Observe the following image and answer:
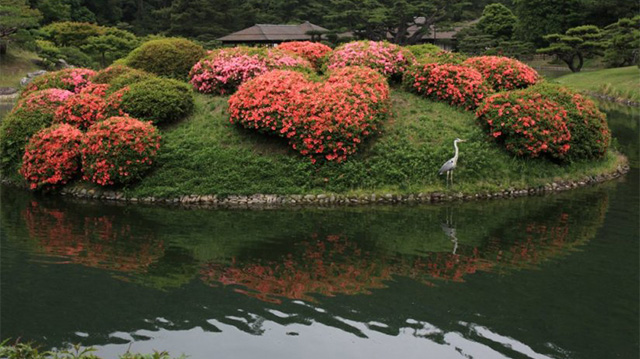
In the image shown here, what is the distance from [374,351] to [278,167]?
9125 millimetres

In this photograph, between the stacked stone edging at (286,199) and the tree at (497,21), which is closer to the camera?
the stacked stone edging at (286,199)

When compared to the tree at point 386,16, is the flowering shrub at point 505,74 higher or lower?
lower

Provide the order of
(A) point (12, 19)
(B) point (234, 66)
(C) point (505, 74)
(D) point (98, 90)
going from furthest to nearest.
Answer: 1. (A) point (12, 19)
2. (C) point (505, 74)
3. (B) point (234, 66)
4. (D) point (98, 90)

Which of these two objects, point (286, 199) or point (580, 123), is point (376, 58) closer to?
point (580, 123)

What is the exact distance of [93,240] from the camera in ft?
42.6

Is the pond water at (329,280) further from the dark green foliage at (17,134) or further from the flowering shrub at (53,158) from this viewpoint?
the dark green foliage at (17,134)

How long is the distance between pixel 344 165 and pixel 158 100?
6.03 metres

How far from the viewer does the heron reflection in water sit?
1291 cm

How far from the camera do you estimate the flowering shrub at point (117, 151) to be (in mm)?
16203

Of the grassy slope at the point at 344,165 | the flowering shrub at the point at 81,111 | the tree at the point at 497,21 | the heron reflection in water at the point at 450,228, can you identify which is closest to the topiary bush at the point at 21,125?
the flowering shrub at the point at 81,111

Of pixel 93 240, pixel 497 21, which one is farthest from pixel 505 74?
pixel 497 21

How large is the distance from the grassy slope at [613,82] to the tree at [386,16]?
48.5ft

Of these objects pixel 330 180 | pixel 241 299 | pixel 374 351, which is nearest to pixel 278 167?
pixel 330 180

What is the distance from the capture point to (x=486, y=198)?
1677 cm
